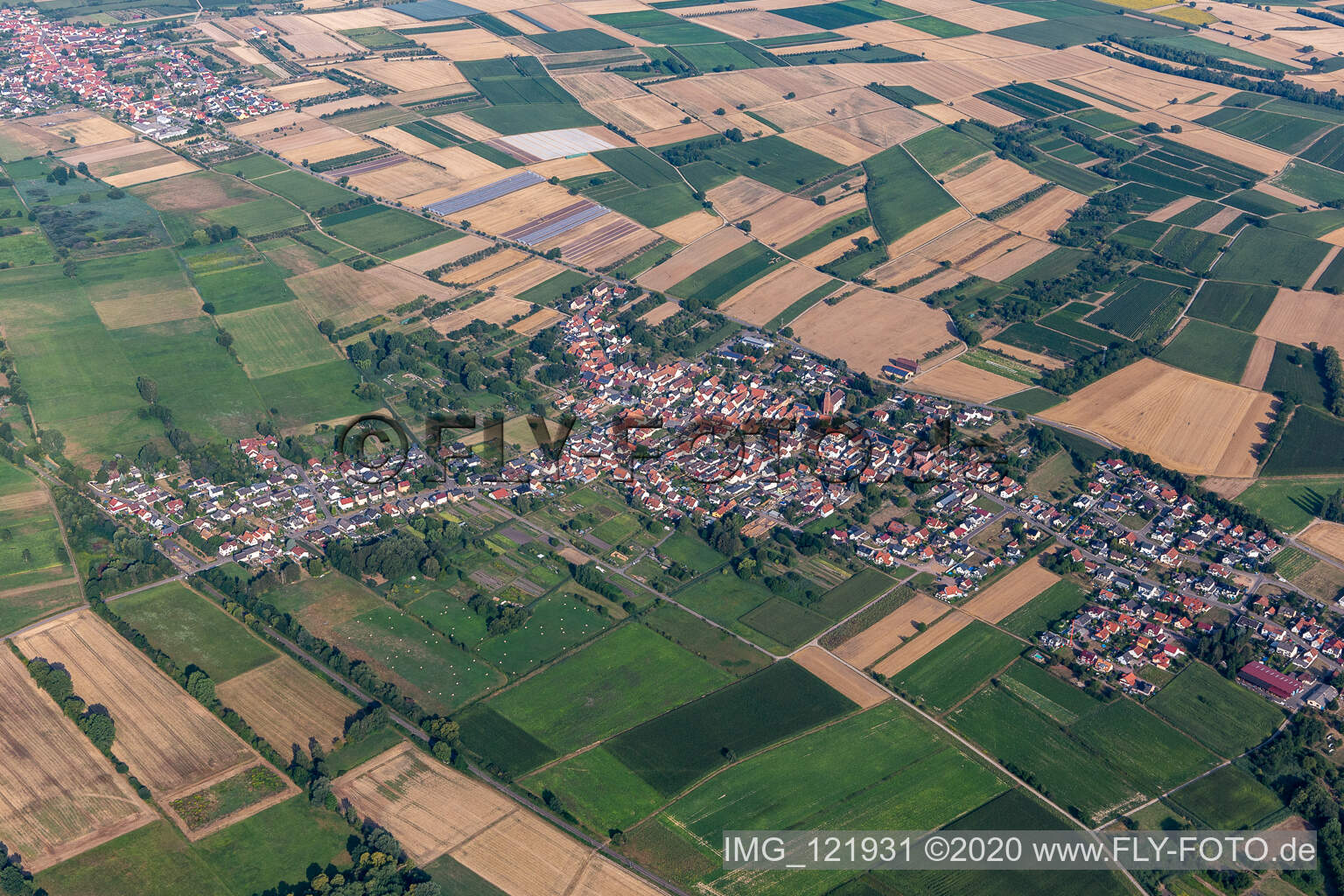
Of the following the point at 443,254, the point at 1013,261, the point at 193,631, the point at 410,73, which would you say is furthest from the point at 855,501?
the point at 410,73

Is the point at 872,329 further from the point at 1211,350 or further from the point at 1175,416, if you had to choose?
the point at 1211,350

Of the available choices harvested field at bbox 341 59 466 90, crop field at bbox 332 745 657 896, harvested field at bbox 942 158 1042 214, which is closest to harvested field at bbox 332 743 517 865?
crop field at bbox 332 745 657 896

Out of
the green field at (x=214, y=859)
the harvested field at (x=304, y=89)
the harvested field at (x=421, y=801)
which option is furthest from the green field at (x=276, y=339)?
the harvested field at (x=304, y=89)

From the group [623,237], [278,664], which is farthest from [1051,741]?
[623,237]

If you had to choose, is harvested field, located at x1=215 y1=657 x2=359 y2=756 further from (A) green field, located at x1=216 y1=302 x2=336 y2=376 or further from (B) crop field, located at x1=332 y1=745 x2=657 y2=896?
(A) green field, located at x1=216 y1=302 x2=336 y2=376

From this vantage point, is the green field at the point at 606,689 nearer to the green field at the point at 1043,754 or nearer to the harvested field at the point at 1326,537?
the green field at the point at 1043,754
